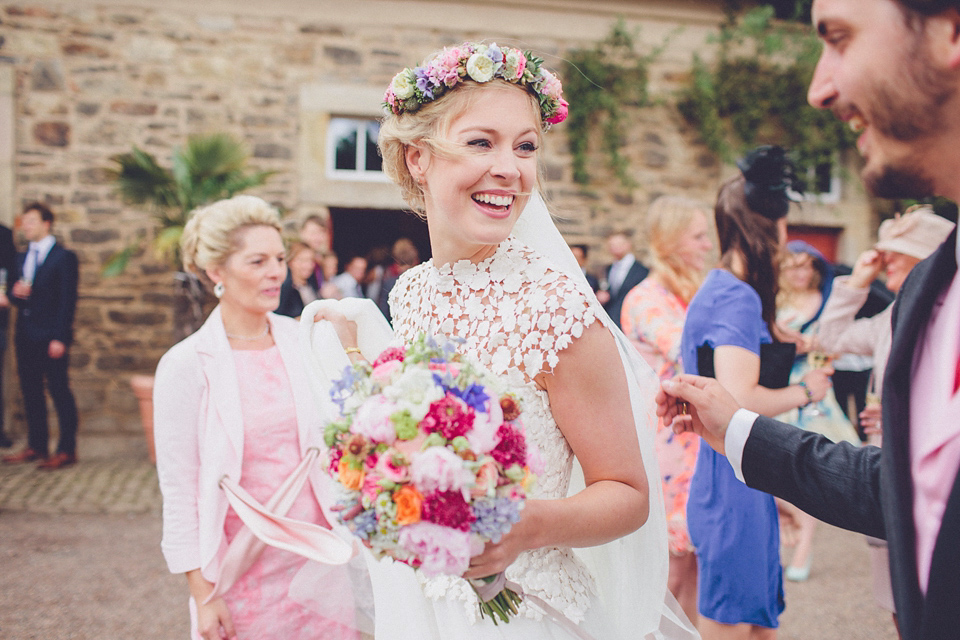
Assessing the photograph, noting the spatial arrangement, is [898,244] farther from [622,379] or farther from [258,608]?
[258,608]

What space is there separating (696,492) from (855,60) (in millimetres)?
1954

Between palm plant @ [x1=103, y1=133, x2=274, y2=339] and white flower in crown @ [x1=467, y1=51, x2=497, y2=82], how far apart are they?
20.1 feet

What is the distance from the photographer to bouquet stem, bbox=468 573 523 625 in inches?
50.2

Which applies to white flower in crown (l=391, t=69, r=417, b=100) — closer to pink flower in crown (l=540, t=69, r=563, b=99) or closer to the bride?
the bride

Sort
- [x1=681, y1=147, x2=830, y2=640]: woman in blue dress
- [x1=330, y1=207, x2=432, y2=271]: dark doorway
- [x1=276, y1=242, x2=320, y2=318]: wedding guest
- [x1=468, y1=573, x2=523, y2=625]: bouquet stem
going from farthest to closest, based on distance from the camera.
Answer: [x1=330, y1=207, x2=432, y2=271]: dark doorway < [x1=276, y1=242, x2=320, y2=318]: wedding guest < [x1=681, y1=147, x2=830, y2=640]: woman in blue dress < [x1=468, y1=573, x2=523, y2=625]: bouquet stem

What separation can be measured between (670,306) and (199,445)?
2412 millimetres

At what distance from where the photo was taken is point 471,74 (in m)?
1.59

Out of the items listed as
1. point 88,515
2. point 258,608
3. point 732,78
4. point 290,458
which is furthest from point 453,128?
point 732,78

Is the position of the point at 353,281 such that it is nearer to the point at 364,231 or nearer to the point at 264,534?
the point at 364,231

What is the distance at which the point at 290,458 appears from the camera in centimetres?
244

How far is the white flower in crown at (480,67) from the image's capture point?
5.18ft

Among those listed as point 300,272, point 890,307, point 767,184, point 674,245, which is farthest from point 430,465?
point 300,272

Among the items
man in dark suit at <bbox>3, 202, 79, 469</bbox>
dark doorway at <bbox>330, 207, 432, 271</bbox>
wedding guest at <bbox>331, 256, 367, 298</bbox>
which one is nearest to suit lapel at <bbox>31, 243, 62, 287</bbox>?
man in dark suit at <bbox>3, 202, 79, 469</bbox>

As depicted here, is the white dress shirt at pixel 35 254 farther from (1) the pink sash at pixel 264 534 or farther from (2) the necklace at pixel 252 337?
(1) the pink sash at pixel 264 534
